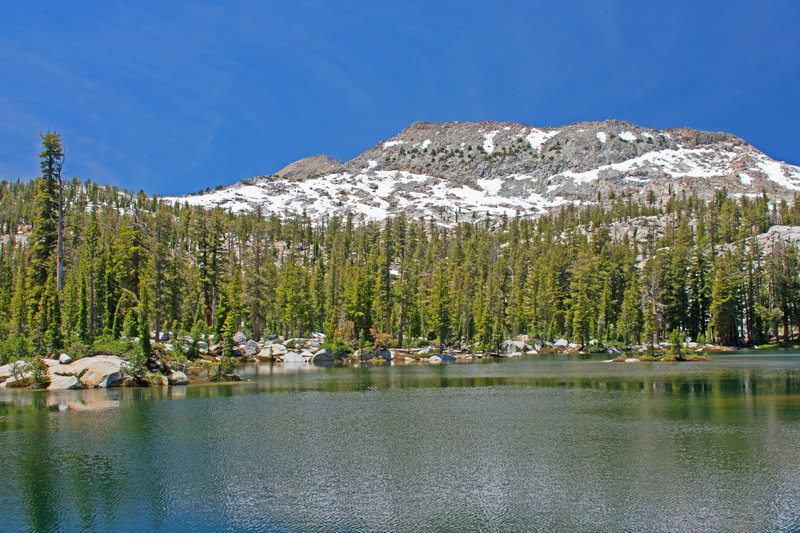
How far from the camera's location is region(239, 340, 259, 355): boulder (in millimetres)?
63097

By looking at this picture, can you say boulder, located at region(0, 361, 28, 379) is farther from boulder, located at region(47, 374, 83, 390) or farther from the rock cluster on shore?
boulder, located at region(47, 374, 83, 390)

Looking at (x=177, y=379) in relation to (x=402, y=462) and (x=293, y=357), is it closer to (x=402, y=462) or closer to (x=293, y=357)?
(x=402, y=462)

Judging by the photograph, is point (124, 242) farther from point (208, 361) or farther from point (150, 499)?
point (150, 499)

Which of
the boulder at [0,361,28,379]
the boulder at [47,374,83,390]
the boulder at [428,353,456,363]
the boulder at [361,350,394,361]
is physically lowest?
the boulder at [428,353,456,363]

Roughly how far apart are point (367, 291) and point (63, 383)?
1851 inches

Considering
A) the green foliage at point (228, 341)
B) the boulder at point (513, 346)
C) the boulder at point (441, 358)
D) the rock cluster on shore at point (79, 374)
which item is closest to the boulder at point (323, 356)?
the green foliage at point (228, 341)

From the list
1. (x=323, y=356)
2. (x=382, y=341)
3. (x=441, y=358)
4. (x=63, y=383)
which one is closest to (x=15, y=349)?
(x=63, y=383)

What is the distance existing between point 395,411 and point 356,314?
4891 centimetres

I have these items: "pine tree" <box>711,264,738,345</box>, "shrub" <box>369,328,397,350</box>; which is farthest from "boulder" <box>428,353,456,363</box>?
"pine tree" <box>711,264,738,345</box>

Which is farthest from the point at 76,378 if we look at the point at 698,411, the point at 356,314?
the point at 356,314

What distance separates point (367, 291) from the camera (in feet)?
255

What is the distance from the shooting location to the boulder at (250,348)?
207ft

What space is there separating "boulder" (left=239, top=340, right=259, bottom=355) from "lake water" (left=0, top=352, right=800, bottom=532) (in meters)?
31.9

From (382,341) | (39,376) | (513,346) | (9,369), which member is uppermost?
(9,369)
